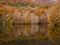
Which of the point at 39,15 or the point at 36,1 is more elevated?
the point at 36,1

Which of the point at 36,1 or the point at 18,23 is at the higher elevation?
the point at 36,1

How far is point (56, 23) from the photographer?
434 centimetres

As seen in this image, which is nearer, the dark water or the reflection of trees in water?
the dark water

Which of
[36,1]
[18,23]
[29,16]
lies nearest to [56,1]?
[36,1]

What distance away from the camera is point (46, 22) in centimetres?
435

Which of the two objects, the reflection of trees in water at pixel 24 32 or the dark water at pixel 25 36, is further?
the reflection of trees in water at pixel 24 32

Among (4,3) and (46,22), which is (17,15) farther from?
(46,22)

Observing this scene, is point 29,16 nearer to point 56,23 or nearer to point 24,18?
point 24,18

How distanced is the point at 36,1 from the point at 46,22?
572 mm

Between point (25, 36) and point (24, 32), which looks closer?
point (25, 36)

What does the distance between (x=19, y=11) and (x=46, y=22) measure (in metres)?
0.72

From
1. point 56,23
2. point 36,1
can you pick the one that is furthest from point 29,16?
point 56,23

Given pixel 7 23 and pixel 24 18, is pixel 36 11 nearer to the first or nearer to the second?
pixel 24 18

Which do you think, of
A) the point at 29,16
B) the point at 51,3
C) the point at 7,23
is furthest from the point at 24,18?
the point at 51,3
